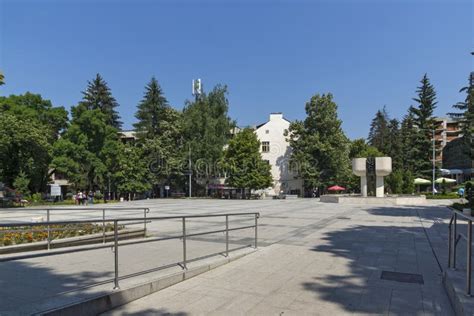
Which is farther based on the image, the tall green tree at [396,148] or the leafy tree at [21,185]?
the tall green tree at [396,148]

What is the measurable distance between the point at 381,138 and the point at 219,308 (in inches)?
3086

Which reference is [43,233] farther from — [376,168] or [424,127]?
[424,127]

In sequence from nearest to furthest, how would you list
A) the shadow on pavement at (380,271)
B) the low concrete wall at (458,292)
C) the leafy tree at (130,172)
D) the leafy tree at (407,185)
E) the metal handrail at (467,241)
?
the low concrete wall at (458,292) < the metal handrail at (467,241) < the shadow on pavement at (380,271) < the leafy tree at (407,185) < the leafy tree at (130,172)

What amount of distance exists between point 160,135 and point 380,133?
163 feet

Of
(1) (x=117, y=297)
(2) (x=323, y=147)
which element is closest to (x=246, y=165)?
(2) (x=323, y=147)

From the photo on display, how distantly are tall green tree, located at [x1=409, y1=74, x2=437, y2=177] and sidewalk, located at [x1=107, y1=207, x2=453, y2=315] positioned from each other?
4949cm

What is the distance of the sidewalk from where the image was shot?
479 centimetres

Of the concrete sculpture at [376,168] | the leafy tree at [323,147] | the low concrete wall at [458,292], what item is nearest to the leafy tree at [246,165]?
the leafy tree at [323,147]

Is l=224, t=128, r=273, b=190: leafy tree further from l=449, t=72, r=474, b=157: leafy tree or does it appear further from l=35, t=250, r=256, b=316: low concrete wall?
l=35, t=250, r=256, b=316: low concrete wall

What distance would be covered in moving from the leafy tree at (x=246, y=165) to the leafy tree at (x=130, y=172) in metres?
12.4

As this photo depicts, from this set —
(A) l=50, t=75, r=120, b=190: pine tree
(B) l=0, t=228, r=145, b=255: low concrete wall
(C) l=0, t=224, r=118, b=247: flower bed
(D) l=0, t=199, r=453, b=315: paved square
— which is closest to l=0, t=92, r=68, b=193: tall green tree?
(A) l=50, t=75, r=120, b=190: pine tree

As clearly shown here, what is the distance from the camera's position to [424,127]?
182 ft

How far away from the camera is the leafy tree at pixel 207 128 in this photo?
51.0 metres

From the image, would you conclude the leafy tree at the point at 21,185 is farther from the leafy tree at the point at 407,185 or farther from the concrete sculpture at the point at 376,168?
the leafy tree at the point at 407,185
